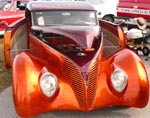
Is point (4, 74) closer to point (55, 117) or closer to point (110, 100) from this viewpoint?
point (55, 117)

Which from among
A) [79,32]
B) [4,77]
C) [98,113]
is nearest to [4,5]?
[4,77]

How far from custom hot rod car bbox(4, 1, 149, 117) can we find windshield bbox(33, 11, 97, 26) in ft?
0.91

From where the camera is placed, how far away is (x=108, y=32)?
842 cm

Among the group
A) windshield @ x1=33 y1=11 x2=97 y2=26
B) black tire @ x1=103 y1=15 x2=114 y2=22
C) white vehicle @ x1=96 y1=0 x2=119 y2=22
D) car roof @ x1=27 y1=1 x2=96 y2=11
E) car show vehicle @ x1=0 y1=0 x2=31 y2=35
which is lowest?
black tire @ x1=103 y1=15 x2=114 y2=22

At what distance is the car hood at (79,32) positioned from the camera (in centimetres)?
578

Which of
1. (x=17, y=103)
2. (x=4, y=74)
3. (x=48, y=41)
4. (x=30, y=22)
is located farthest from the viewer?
(x=4, y=74)

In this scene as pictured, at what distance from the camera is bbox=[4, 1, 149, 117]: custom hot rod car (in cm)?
509

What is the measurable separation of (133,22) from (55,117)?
27.2ft

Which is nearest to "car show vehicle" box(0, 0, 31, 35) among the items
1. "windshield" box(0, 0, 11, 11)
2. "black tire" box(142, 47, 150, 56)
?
"windshield" box(0, 0, 11, 11)

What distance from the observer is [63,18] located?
6879 mm

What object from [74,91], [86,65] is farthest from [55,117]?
[86,65]

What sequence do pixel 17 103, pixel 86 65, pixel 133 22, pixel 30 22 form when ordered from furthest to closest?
pixel 133 22
pixel 30 22
pixel 86 65
pixel 17 103

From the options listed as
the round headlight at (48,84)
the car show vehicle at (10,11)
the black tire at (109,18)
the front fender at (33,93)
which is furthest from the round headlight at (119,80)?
the black tire at (109,18)

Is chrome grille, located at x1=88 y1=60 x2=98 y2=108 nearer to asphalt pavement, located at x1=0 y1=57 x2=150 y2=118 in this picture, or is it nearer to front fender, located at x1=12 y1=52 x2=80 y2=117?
front fender, located at x1=12 y1=52 x2=80 y2=117
